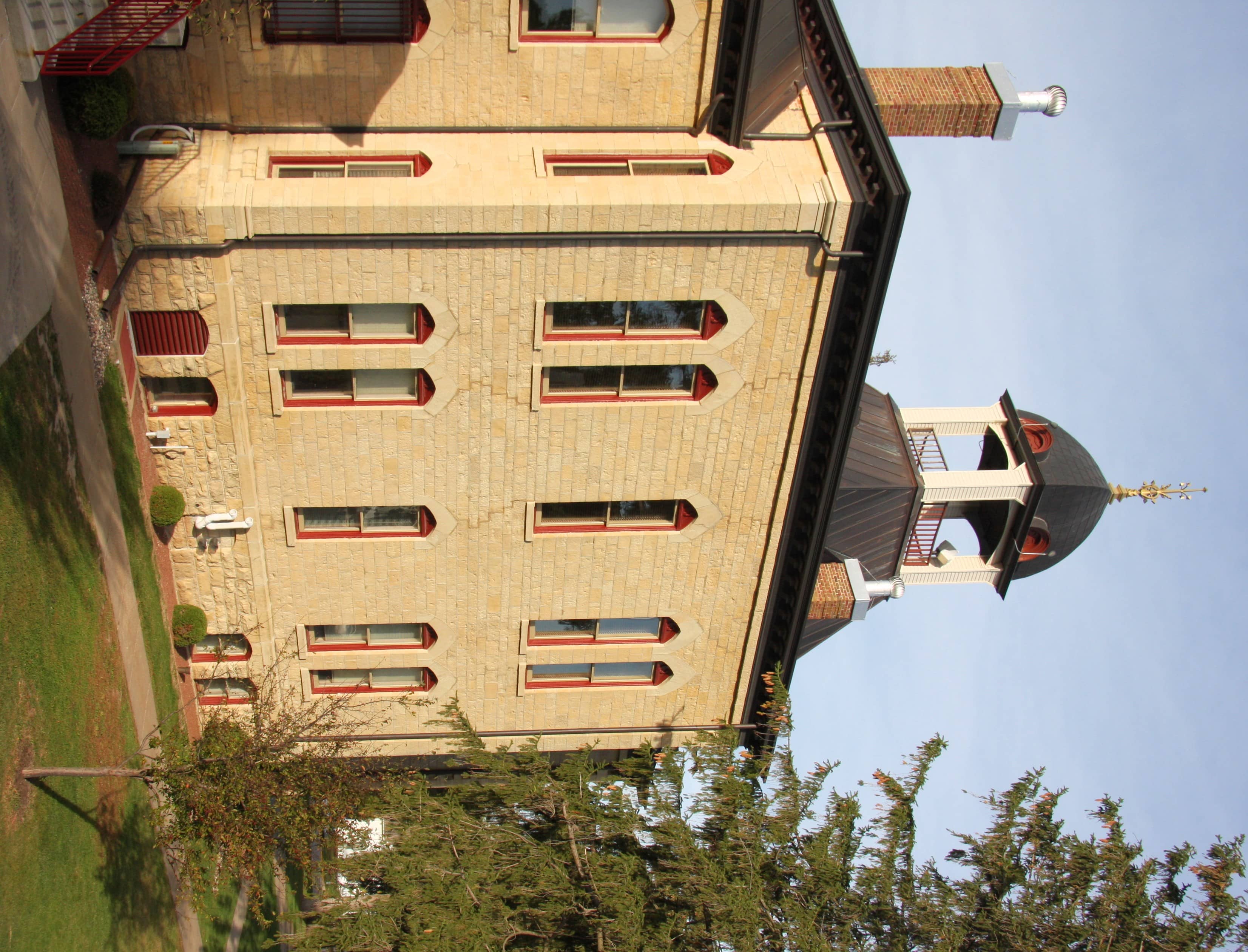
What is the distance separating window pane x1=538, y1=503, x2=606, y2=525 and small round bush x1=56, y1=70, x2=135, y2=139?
10843mm

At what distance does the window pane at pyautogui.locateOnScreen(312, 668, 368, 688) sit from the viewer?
71.6 feet

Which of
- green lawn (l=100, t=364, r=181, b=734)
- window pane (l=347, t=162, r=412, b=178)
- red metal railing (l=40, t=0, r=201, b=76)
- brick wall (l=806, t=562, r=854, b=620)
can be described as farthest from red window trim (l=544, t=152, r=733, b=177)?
brick wall (l=806, t=562, r=854, b=620)

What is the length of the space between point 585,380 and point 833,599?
8333mm

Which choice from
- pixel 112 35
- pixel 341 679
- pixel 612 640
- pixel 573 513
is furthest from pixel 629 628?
pixel 112 35

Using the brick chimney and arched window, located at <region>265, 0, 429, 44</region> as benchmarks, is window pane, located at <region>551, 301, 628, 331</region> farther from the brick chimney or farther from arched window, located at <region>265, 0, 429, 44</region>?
the brick chimney

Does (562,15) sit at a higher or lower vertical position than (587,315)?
higher

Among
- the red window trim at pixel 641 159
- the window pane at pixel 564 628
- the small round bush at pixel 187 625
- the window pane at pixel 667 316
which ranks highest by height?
the red window trim at pixel 641 159

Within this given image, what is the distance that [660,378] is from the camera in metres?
18.4

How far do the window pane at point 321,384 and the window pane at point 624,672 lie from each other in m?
9.41

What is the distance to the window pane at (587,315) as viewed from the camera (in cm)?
1755

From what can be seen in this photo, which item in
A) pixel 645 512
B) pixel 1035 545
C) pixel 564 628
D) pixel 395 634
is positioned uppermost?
pixel 1035 545

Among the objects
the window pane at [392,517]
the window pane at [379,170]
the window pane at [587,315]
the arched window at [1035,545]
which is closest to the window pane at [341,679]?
the window pane at [392,517]

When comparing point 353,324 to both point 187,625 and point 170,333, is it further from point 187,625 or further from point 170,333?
point 187,625

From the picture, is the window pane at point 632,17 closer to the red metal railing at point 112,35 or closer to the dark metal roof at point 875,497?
the red metal railing at point 112,35
